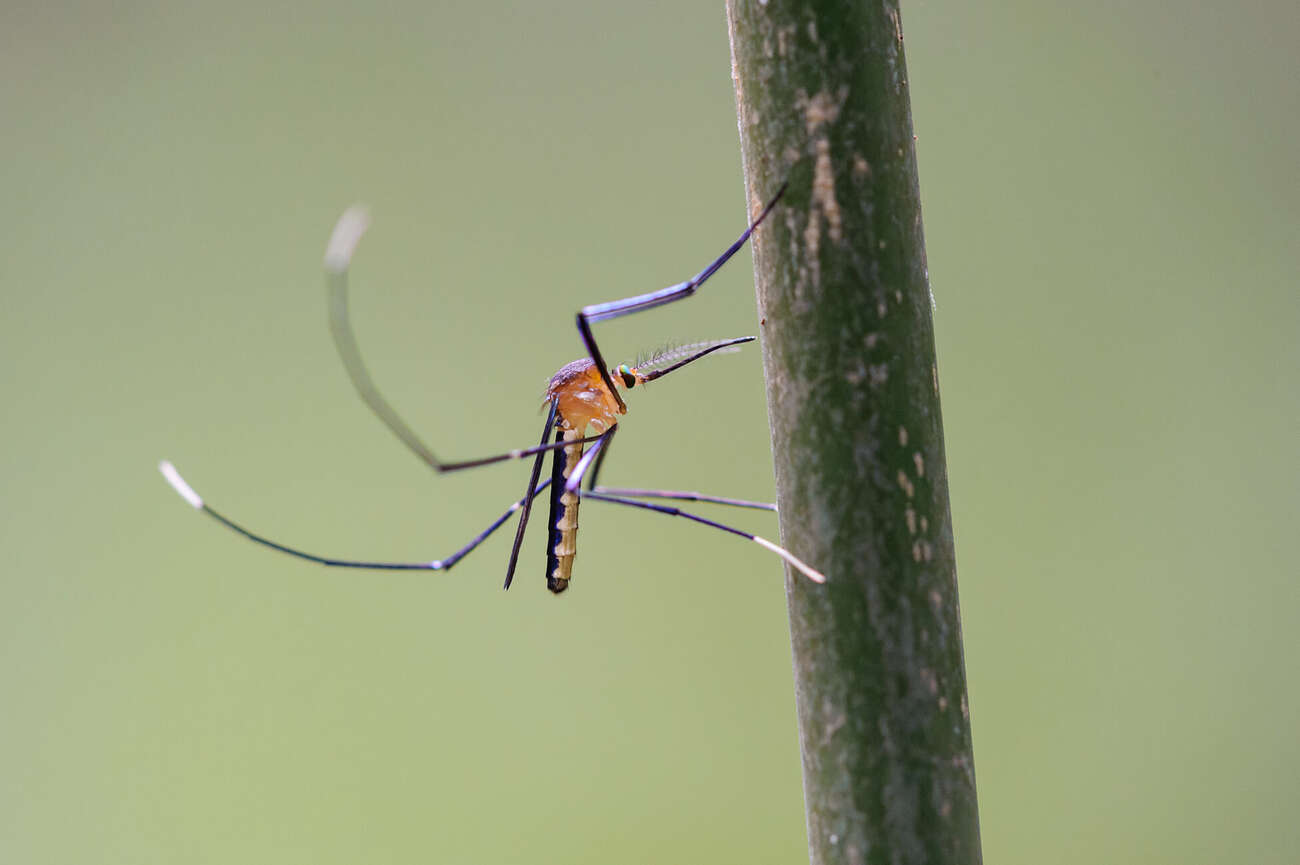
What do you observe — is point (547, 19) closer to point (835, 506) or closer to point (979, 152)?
point (979, 152)

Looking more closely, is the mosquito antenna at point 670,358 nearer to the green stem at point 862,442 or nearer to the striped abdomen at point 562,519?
the striped abdomen at point 562,519

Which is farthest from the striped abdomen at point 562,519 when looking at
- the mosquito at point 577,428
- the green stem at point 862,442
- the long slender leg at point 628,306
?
the green stem at point 862,442

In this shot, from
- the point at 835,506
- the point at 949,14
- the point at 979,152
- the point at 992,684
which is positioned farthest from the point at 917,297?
the point at 949,14

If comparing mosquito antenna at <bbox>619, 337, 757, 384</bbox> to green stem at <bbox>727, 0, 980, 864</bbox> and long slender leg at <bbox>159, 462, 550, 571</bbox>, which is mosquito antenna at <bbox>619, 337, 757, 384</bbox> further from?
green stem at <bbox>727, 0, 980, 864</bbox>

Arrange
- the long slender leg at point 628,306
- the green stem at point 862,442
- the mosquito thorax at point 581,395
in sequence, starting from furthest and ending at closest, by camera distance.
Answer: the mosquito thorax at point 581,395
the long slender leg at point 628,306
the green stem at point 862,442

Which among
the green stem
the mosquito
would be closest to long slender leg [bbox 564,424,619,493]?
the mosquito

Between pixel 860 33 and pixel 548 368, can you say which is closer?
pixel 860 33

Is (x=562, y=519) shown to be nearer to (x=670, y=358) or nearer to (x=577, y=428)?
(x=577, y=428)
